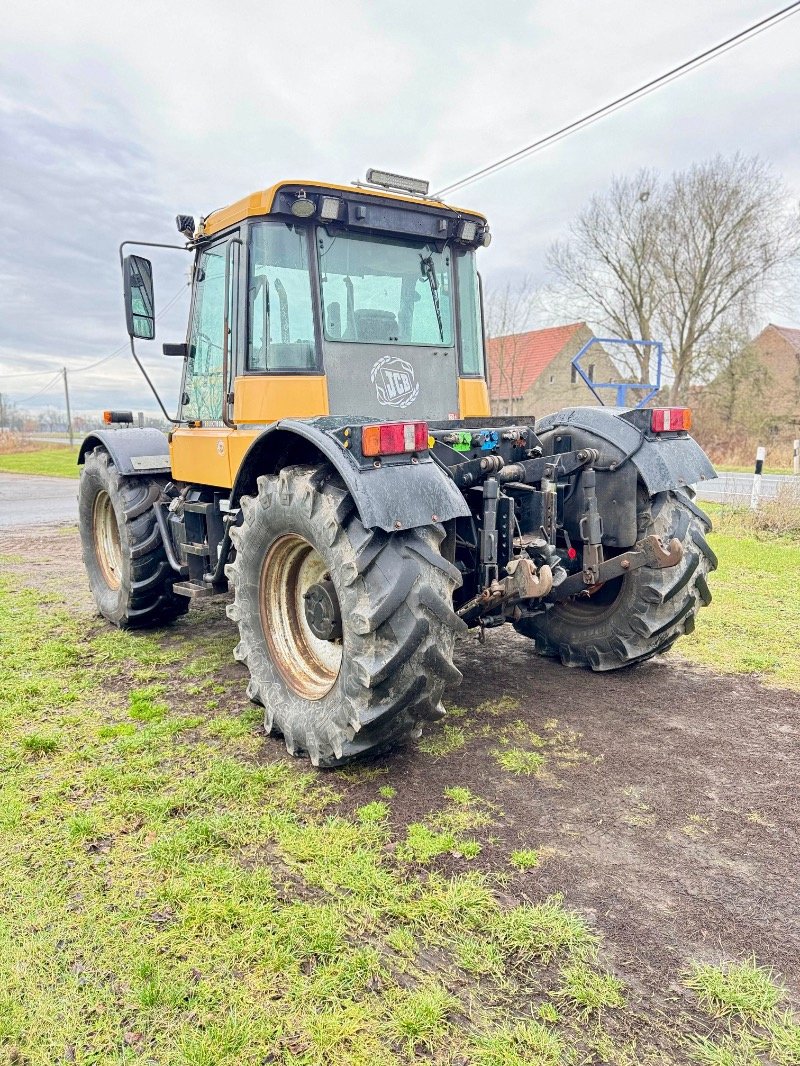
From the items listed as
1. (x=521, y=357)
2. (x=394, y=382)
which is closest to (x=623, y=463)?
(x=394, y=382)

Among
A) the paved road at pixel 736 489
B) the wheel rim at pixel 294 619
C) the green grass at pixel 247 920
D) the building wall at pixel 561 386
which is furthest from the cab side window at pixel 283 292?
the building wall at pixel 561 386

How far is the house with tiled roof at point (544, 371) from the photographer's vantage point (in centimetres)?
3375

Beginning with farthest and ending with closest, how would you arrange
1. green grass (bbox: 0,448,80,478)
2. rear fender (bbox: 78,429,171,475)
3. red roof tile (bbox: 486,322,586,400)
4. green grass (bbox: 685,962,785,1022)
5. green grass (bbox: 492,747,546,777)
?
1. red roof tile (bbox: 486,322,586,400)
2. green grass (bbox: 0,448,80,478)
3. rear fender (bbox: 78,429,171,475)
4. green grass (bbox: 492,747,546,777)
5. green grass (bbox: 685,962,785,1022)

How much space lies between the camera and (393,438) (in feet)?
9.92

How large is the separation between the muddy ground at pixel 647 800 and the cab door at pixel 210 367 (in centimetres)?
181

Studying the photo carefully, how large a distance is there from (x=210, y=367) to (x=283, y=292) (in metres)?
0.92

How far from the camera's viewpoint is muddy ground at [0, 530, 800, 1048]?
2.23 metres

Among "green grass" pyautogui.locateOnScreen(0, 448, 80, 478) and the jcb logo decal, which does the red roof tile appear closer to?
"green grass" pyautogui.locateOnScreen(0, 448, 80, 478)

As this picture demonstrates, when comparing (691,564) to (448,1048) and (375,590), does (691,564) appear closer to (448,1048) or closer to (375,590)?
(375,590)

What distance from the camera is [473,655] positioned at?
498 centimetres

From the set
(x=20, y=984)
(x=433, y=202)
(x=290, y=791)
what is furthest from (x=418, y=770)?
(x=433, y=202)

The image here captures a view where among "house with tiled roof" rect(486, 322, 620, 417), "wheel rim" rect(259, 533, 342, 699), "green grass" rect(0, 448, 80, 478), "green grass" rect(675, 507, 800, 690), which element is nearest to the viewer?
"wheel rim" rect(259, 533, 342, 699)

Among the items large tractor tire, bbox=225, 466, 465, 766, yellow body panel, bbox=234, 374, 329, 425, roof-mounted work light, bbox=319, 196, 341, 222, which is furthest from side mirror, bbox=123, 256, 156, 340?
large tractor tire, bbox=225, 466, 465, 766

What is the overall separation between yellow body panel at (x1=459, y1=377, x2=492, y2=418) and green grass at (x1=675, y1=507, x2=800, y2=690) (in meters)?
2.18
